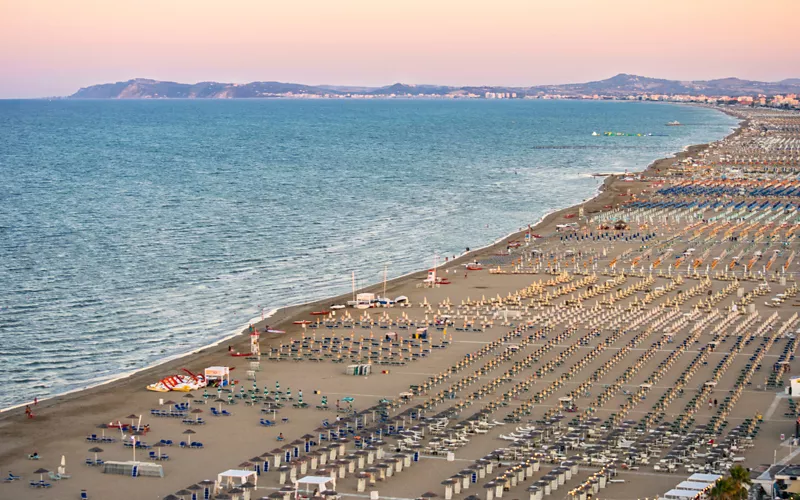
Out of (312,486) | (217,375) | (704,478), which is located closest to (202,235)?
(217,375)

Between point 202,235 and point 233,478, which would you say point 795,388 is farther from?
point 202,235

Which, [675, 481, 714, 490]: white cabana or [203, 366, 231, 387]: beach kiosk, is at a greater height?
[675, 481, 714, 490]: white cabana

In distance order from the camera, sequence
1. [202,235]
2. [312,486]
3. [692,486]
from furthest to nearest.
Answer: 1. [202,235]
2. [312,486]
3. [692,486]

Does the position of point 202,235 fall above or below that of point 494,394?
above

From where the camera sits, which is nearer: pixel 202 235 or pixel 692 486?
pixel 692 486

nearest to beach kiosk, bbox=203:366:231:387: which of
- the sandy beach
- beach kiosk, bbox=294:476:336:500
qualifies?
the sandy beach

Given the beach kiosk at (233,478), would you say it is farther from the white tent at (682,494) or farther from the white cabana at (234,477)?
the white tent at (682,494)

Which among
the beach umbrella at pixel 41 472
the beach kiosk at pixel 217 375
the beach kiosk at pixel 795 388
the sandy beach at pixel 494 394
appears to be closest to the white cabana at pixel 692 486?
the sandy beach at pixel 494 394

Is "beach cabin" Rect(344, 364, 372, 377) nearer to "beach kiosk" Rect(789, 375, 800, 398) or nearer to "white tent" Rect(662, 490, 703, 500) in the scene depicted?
"beach kiosk" Rect(789, 375, 800, 398)
